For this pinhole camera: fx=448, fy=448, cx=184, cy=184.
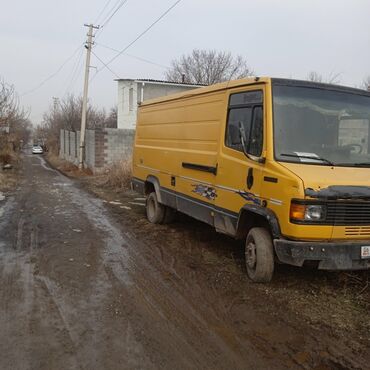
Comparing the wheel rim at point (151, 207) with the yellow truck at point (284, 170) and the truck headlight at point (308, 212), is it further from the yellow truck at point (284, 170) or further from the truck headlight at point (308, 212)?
the truck headlight at point (308, 212)

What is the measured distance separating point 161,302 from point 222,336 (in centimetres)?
103

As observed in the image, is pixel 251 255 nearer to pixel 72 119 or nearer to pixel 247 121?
pixel 247 121

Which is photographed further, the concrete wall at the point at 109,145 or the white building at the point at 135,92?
the white building at the point at 135,92

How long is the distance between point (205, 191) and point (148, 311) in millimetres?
2628

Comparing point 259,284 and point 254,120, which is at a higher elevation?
point 254,120

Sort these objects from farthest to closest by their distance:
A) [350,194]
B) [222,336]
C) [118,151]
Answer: [118,151] < [350,194] < [222,336]

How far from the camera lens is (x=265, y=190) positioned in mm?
5371

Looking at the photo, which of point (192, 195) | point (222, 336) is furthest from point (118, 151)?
point (222, 336)

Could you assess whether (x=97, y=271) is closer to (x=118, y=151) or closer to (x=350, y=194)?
(x=350, y=194)

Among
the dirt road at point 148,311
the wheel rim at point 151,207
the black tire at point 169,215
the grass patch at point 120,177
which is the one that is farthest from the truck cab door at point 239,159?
the grass patch at point 120,177

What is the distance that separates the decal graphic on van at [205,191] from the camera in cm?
674

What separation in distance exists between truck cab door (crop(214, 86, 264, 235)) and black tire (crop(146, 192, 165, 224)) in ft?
9.21

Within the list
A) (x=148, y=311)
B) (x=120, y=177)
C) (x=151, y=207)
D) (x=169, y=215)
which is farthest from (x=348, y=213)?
(x=120, y=177)

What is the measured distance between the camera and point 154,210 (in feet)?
31.5
